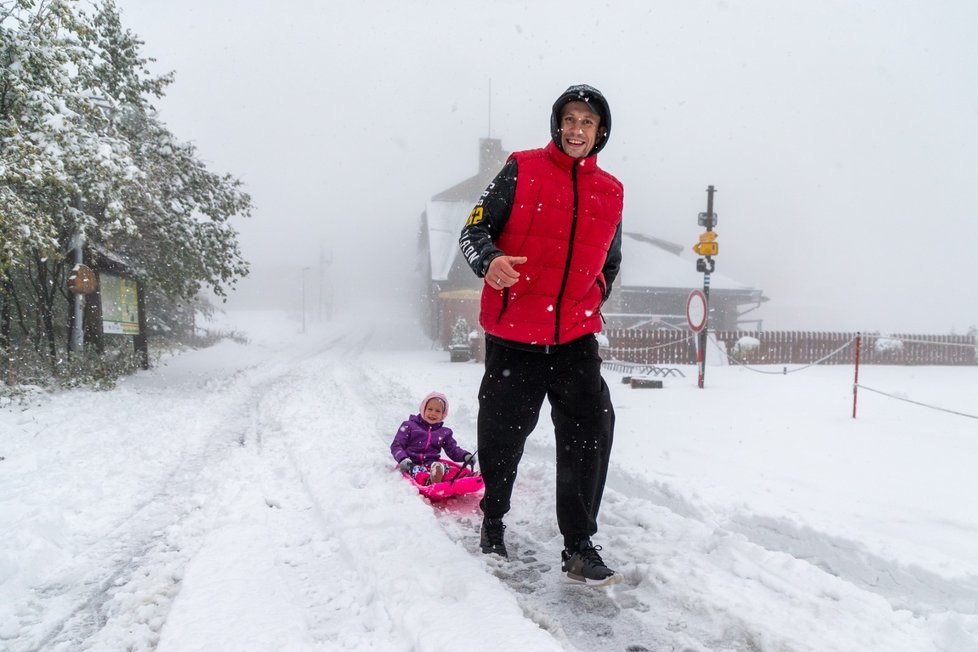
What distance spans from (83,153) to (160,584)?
20.9ft

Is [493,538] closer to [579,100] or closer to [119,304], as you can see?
[579,100]

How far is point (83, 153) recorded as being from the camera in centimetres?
688

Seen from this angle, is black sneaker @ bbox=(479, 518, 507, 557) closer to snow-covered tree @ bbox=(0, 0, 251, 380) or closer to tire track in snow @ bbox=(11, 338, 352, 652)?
tire track in snow @ bbox=(11, 338, 352, 652)

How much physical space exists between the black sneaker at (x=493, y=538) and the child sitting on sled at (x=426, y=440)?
1.55 meters

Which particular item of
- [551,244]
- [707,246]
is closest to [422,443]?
[551,244]

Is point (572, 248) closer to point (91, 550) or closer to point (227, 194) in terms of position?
point (91, 550)

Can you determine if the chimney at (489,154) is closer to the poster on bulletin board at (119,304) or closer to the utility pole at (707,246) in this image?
the utility pole at (707,246)

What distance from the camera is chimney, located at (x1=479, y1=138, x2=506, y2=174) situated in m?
33.7

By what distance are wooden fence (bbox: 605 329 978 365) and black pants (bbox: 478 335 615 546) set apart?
15163 mm

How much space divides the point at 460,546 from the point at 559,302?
4.12 ft

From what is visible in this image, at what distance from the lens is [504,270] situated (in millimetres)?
2238

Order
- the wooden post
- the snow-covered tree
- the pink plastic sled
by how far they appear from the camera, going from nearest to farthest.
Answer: the pink plastic sled → the snow-covered tree → the wooden post

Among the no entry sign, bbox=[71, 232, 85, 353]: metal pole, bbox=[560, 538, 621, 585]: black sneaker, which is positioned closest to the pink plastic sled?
bbox=[560, 538, 621, 585]: black sneaker

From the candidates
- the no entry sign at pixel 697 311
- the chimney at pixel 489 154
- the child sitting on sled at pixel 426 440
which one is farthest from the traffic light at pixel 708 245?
the chimney at pixel 489 154
